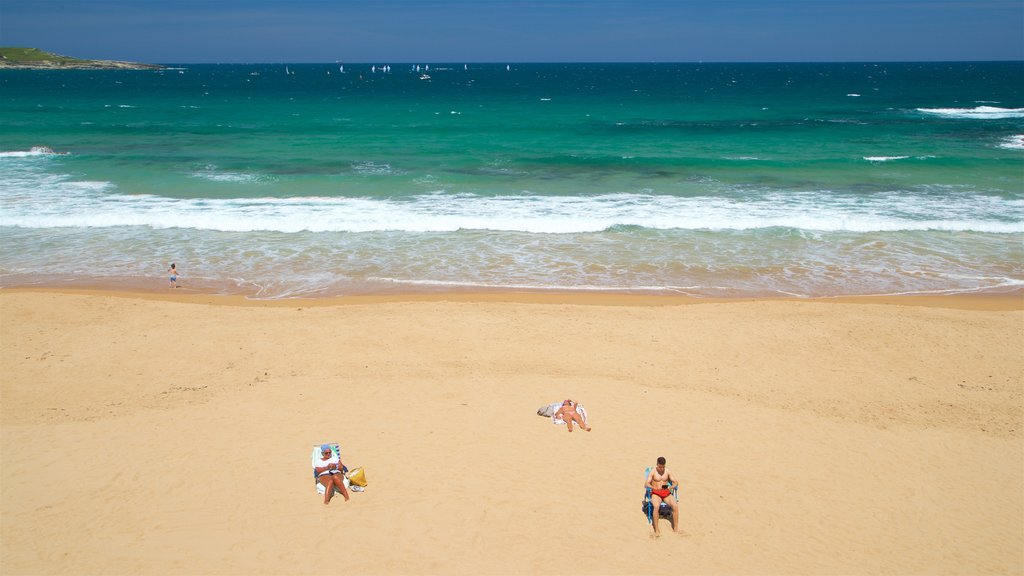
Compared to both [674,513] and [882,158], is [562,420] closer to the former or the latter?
[674,513]

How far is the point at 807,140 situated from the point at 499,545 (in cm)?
4009

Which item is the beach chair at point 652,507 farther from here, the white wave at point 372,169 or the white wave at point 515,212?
the white wave at point 372,169

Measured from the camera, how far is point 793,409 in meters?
10.7

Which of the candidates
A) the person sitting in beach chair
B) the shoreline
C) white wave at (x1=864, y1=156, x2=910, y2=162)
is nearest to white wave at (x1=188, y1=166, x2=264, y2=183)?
the shoreline

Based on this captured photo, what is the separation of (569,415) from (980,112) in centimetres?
6481

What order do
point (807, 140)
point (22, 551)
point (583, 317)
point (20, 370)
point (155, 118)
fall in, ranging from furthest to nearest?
point (155, 118), point (807, 140), point (583, 317), point (20, 370), point (22, 551)

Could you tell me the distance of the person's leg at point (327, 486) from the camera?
8266 millimetres

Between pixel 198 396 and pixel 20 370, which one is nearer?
pixel 198 396

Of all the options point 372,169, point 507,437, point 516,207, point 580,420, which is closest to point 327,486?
point 507,437

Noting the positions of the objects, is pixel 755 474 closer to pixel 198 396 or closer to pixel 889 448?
pixel 889 448

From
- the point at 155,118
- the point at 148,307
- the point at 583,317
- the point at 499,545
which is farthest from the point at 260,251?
the point at 155,118

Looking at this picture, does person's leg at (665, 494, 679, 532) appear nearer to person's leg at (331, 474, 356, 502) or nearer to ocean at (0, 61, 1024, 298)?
person's leg at (331, 474, 356, 502)

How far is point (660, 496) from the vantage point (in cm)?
800

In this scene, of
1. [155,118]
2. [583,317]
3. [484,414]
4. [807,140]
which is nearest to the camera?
[484,414]
